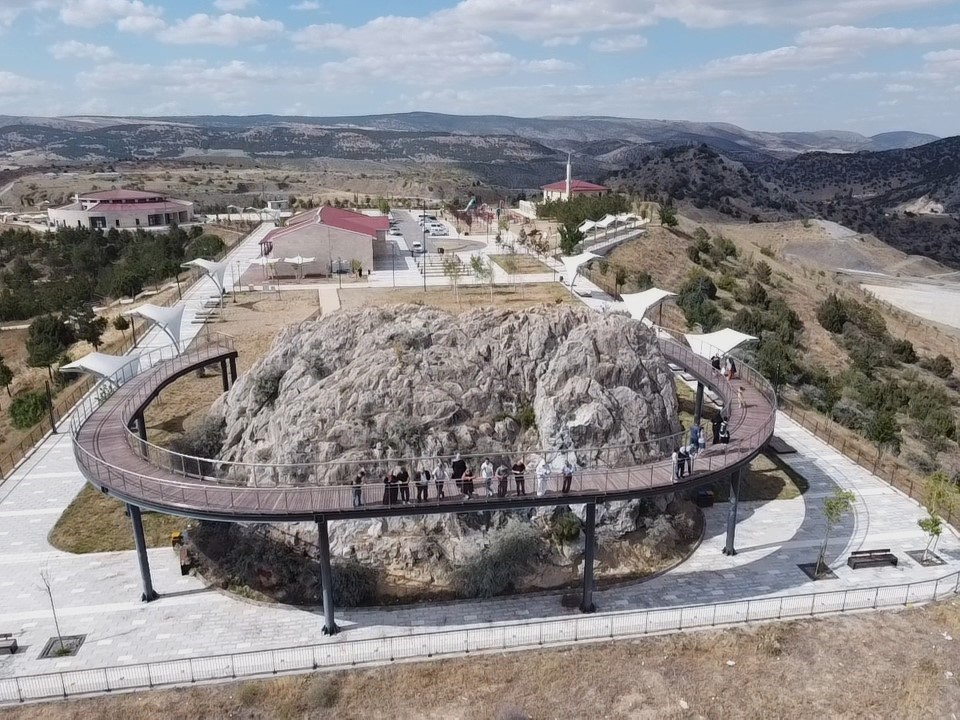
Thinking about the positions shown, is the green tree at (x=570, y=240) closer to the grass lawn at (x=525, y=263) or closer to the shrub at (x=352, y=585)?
the grass lawn at (x=525, y=263)

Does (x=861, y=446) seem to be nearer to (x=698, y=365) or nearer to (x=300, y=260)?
(x=698, y=365)

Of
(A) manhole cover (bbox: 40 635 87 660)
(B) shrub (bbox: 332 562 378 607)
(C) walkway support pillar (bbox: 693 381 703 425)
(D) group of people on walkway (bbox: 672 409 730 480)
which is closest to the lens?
(A) manhole cover (bbox: 40 635 87 660)

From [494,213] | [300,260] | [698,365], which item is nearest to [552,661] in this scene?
[698,365]

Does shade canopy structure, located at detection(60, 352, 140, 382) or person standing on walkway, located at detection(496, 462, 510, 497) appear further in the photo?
shade canopy structure, located at detection(60, 352, 140, 382)

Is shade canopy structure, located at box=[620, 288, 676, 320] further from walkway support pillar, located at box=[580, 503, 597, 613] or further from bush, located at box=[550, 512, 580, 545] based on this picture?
walkway support pillar, located at box=[580, 503, 597, 613]

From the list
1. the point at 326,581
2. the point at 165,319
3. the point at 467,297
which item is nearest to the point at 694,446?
the point at 326,581

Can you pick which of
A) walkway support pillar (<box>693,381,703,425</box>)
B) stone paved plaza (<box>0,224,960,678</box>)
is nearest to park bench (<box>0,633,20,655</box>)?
stone paved plaza (<box>0,224,960,678</box>)

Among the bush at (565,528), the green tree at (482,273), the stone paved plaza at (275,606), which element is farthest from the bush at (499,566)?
the green tree at (482,273)
